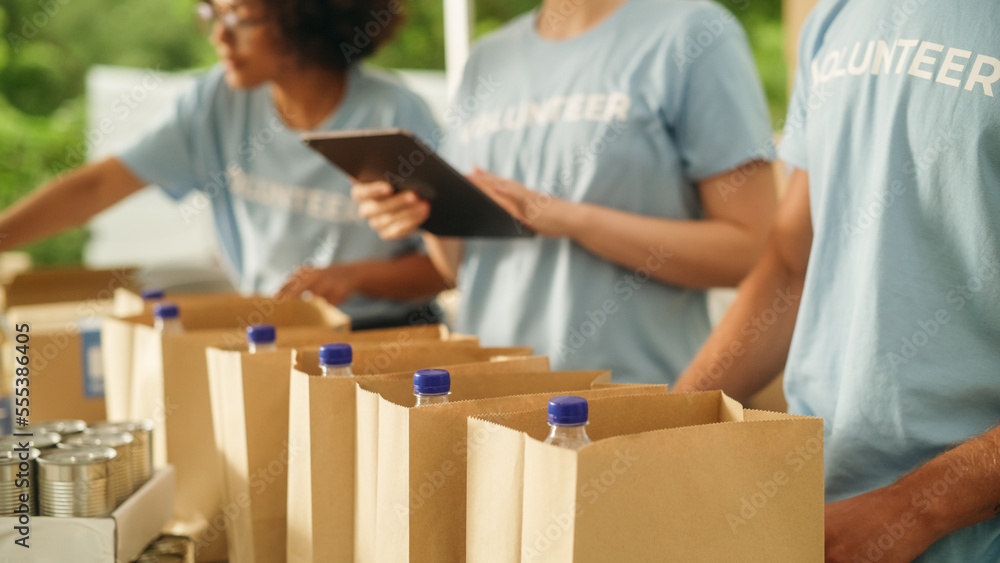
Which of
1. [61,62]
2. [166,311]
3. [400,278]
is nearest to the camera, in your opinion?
[166,311]

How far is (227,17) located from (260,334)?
1.05 m

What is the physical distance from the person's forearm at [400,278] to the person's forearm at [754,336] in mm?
918

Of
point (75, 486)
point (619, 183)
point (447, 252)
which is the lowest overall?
point (75, 486)

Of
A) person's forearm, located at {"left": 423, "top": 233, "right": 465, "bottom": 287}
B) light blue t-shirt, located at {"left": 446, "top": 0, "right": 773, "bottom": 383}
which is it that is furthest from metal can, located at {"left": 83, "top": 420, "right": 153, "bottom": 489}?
person's forearm, located at {"left": 423, "top": 233, "right": 465, "bottom": 287}

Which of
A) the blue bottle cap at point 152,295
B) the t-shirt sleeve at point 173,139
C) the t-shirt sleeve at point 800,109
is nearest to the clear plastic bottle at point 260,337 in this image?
the blue bottle cap at point 152,295

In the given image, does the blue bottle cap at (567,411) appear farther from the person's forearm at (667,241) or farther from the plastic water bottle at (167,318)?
the plastic water bottle at (167,318)

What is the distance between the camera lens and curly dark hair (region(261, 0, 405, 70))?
191 centimetres

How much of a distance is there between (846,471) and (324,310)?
0.87 meters

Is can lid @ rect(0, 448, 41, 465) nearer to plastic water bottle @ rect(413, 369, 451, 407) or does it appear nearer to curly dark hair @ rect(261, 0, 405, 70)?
plastic water bottle @ rect(413, 369, 451, 407)

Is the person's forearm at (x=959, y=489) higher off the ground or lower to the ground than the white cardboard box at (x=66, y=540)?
higher

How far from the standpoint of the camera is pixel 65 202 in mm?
1998

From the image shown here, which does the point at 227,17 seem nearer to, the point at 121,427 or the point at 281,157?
the point at 281,157

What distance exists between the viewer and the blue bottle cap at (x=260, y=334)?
1.07 meters

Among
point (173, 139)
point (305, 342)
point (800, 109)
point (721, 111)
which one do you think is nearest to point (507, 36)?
point (721, 111)
